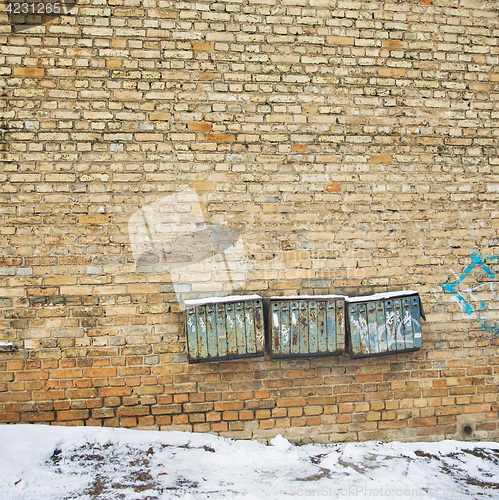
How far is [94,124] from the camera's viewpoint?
9.18 feet

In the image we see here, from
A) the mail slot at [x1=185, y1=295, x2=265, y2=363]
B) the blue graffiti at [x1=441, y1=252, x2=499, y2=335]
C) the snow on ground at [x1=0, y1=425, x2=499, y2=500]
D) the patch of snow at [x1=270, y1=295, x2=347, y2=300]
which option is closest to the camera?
the snow on ground at [x1=0, y1=425, x2=499, y2=500]

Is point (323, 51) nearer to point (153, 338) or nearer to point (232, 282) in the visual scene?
point (232, 282)

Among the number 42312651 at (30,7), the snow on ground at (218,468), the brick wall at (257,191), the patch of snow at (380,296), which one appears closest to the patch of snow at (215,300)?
the brick wall at (257,191)

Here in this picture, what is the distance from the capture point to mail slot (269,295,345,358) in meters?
2.76

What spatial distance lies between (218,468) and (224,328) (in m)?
0.94

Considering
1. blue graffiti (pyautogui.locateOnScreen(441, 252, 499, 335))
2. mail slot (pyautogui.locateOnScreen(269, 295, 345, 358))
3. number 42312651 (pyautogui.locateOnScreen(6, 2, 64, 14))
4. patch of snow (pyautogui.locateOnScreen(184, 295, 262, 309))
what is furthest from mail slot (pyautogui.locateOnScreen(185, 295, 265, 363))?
number 42312651 (pyautogui.locateOnScreen(6, 2, 64, 14))

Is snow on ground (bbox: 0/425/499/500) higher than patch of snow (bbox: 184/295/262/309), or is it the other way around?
patch of snow (bbox: 184/295/262/309)

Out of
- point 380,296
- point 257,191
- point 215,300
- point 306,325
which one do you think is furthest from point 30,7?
point 380,296

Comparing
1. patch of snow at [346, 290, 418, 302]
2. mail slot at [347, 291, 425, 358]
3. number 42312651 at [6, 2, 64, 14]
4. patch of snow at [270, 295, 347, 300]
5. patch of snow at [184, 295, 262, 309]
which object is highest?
number 42312651 at [6, 2, 64, 14]

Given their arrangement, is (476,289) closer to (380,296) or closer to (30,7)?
(380,296)

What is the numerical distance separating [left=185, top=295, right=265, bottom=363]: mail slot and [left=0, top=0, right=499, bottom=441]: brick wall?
20 cm

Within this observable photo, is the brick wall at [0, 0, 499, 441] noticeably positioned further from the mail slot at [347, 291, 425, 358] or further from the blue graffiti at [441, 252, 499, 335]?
the mail slot at [347, 291, 425, 358]

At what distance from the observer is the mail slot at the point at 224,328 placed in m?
2.68

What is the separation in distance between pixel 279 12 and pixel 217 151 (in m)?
1.21
